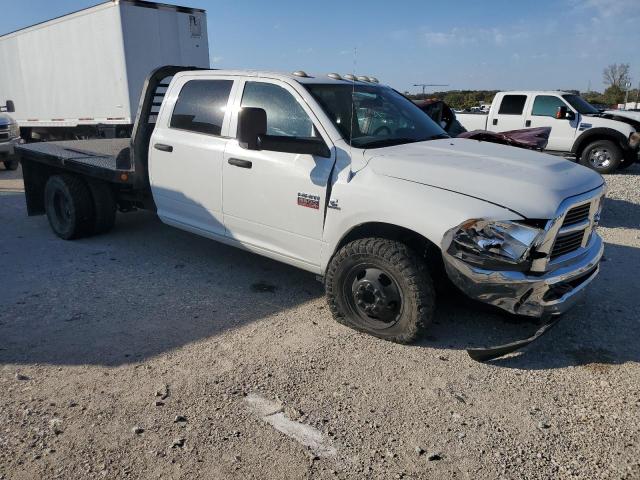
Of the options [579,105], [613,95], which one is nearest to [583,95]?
[613,95]

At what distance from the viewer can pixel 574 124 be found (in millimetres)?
11945

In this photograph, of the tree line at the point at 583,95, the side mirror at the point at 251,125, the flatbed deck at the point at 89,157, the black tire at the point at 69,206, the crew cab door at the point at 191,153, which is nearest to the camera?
the side mirror at the point at 251,125

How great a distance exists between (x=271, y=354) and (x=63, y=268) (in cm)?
287

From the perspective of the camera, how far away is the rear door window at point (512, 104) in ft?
41.4

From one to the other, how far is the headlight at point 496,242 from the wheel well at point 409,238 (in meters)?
0.37

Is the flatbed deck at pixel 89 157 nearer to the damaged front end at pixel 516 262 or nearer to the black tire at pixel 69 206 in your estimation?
the black tire at pixel 69 206

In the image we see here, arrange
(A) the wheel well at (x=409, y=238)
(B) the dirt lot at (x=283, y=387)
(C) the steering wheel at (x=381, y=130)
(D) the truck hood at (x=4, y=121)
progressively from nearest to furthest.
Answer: (B) the dirt lot at (x=283, y=387), (A) the wheel well at (x=409, y=238), (C) the steering wheel at (x=381, y=130), (D) the truck hood at (x=4, y=121)

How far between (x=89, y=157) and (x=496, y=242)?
4.88 meters

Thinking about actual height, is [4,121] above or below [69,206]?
above

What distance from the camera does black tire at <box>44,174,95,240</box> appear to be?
5973 mm

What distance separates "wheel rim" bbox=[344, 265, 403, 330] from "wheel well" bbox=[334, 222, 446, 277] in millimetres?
263

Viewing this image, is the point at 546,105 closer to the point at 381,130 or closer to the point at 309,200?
the point at 381,130

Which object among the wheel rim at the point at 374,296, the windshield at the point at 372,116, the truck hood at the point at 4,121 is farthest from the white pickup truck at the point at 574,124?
the truck hood at the point at 4,121

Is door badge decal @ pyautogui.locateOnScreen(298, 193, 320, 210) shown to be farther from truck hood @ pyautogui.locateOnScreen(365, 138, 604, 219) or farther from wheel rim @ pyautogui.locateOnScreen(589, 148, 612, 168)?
wheel rim @ pyautogui.locateOnScreen(589, 148, 612, 168)
